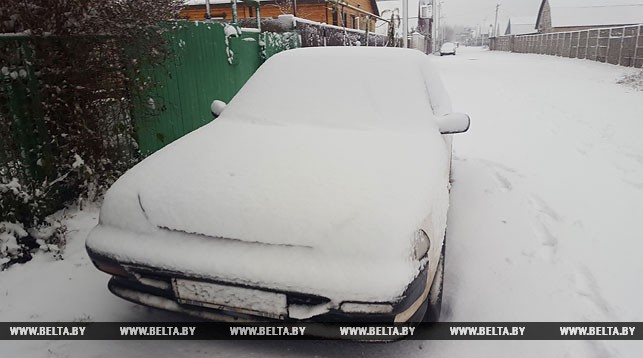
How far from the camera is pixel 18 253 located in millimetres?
3082

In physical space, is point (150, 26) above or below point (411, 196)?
above

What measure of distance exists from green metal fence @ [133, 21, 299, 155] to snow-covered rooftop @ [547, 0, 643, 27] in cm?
5566

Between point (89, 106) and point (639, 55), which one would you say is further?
point (639, 55)

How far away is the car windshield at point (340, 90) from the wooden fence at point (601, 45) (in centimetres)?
1817

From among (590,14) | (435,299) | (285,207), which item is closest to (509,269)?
(435,299)

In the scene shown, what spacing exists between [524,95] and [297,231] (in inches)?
→ 464

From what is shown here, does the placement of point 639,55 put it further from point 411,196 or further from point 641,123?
point 411,196

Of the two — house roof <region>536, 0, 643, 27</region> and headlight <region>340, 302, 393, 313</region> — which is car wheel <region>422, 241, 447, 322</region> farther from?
house roof <region>536, 0, 643, 27</region>

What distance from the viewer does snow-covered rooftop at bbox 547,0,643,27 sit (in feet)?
165

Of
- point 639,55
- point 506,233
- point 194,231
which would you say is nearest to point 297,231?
point 194,231

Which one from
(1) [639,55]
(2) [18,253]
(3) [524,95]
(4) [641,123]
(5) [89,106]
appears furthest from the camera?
(1) [639,55]

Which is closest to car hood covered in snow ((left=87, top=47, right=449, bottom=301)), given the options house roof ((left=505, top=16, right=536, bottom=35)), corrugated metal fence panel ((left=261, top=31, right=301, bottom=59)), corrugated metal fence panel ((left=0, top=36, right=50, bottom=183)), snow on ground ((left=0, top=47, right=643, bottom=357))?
snow on ground ((left=0, top=47, right=643, bottom=357))

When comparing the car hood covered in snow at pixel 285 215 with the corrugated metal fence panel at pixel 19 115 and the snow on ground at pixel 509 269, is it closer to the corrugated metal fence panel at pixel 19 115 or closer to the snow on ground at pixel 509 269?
the snow on ground at pixel 509 269

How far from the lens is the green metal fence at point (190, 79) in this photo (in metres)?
4.58
